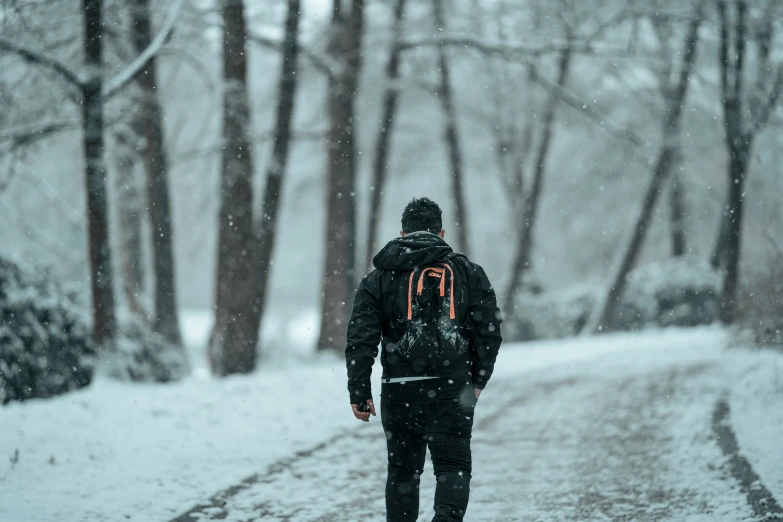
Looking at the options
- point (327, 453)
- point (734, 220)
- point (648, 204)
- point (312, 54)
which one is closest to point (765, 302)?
point (734, 220)

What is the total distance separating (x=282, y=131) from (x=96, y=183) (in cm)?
379

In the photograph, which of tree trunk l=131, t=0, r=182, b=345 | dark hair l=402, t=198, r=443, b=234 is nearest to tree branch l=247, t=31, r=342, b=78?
tree trunk l=131, t=0, r=182, b=345

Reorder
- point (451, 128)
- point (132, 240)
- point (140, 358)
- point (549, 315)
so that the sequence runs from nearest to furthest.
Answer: point (140, 358), point (132, 240), point (451, 128), point (549, 315)

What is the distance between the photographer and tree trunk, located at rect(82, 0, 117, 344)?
11.5m

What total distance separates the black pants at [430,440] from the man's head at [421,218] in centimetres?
87

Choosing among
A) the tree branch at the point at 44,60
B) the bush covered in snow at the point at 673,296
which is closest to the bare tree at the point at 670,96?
the bush covered in snow at the point at 673,296

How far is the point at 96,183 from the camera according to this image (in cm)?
1170

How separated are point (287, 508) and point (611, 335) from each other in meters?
18.5

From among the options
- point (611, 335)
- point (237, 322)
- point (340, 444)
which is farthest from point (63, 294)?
point (611, 335)

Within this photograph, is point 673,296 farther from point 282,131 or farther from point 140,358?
point 140,358

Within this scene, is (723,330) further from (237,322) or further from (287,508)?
(287,508)

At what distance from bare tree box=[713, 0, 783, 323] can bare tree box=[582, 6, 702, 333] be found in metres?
1.58

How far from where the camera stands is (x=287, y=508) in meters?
6.20

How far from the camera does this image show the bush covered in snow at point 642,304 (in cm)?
2342
